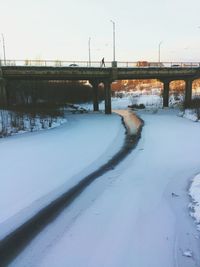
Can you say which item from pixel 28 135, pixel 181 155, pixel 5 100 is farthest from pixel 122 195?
pixel 5 100

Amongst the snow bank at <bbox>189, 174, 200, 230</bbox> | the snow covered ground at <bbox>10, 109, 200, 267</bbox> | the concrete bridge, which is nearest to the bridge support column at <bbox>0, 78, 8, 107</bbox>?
the concrete bridge

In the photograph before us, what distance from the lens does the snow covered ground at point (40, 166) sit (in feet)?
27.9

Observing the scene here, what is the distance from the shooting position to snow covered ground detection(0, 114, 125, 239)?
8492 millimetres

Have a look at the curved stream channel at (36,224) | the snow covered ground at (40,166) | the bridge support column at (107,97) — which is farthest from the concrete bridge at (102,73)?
the curved stream channel at (36,224)

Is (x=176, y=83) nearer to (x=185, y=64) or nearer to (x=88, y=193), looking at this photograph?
(x=185, y=64)

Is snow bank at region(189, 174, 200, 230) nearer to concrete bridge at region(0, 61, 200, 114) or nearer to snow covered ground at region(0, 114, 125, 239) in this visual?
snow covered ground at region(0, 114, 125, 239)

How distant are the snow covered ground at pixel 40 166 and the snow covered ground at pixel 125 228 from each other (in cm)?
97

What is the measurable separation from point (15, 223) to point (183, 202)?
4348 mm

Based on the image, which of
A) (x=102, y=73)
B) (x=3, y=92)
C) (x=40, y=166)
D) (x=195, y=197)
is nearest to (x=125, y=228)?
(x=195, y=197)

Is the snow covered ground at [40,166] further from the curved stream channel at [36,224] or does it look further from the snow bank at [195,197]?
the snow bank at [195,197]

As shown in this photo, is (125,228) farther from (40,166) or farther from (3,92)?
(3,92)

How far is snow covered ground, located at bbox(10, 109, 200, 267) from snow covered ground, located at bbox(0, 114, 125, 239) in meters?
0.97

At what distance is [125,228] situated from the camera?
701cm

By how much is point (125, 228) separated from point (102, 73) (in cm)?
3958
